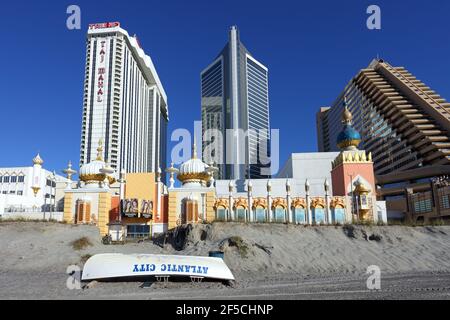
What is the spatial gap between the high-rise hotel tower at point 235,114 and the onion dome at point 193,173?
125 meters

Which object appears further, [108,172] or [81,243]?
[108,172]

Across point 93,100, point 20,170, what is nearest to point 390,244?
point 20,170

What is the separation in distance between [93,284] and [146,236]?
16911mm

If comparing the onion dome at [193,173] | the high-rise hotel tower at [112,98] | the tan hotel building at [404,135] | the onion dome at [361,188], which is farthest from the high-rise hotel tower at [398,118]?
the high-rise hotel tower at [112,98]

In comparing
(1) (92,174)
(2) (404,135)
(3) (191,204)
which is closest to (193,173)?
(3) (191,204)

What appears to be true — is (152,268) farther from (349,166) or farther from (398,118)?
(398,118)

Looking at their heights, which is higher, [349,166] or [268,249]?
[349,166]

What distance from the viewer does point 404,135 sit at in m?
90.1

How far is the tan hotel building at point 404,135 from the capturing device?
2313 inches

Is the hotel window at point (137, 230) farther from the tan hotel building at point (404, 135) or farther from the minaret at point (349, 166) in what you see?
the tan hotel building at point (404, 135)

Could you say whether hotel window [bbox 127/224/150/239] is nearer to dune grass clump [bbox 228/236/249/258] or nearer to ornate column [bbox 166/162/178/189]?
ornate column [bbox 166/162/178/189]

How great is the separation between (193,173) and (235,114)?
445 ft

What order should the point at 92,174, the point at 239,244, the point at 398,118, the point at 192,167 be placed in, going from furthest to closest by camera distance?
the point at 398,118 < the point at 92,174 < the point at 192,167 < the point at 239,244

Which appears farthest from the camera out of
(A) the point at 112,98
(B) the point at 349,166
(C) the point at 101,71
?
(C) the point at 101,71
